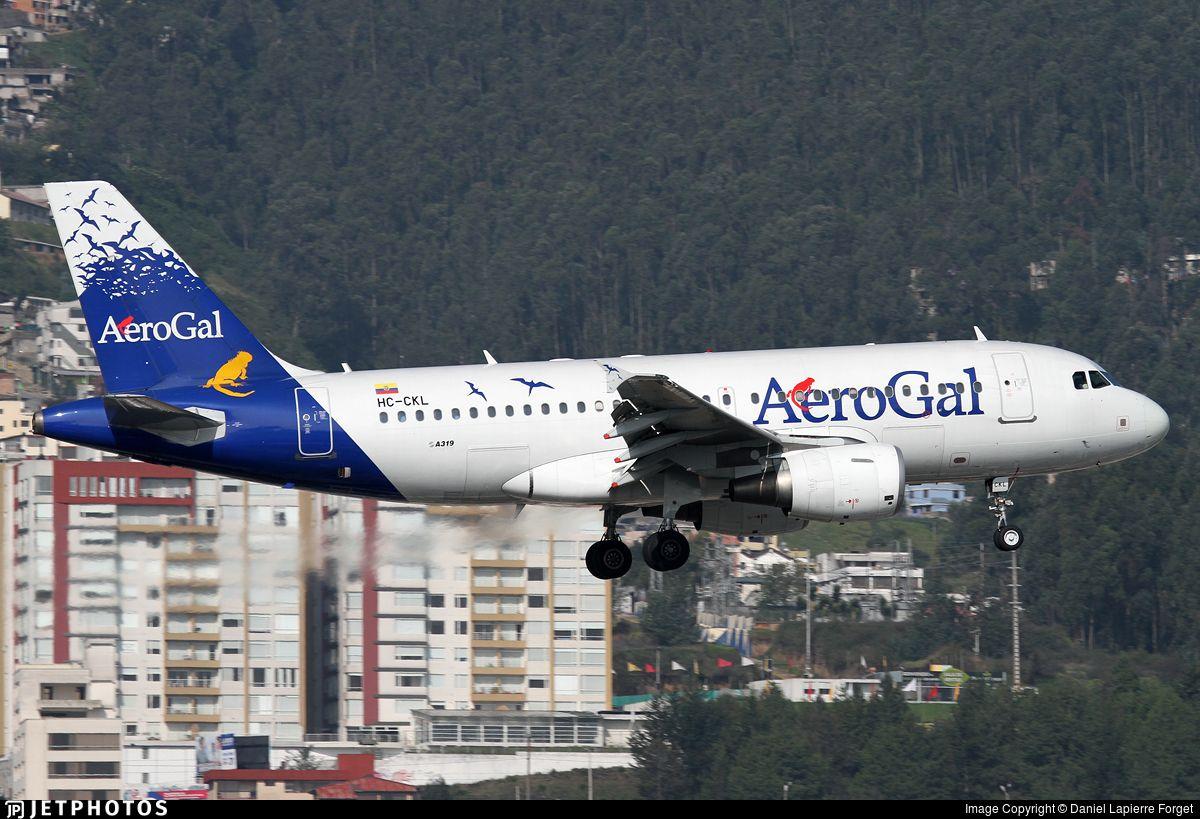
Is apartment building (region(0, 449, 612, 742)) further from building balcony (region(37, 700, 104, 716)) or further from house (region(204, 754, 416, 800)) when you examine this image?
house (region(204, 754, 416, 800))

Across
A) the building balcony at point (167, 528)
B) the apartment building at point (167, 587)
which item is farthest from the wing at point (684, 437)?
the building balcony at point (167, 528)

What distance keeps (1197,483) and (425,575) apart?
335 feet

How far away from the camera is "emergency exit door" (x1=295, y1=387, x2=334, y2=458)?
144 ft

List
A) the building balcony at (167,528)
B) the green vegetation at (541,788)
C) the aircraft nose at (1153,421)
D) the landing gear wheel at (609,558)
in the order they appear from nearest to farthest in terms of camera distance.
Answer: the landing gear wheel at (609,558)
the aircraft nose at (1153,421)
the building balcony at (167,528)
the green vegetation at (541,788)

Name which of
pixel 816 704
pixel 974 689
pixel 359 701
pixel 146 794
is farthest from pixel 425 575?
pixel 974 689

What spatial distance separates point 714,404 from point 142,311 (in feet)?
41.1

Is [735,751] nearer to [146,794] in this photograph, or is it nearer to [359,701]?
[359,701]

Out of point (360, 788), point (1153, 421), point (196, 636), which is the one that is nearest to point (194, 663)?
point (196, 636)

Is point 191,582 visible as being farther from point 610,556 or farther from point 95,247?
point 610,556

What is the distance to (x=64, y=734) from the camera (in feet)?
315

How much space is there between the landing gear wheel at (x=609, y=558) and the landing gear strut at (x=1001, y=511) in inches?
328

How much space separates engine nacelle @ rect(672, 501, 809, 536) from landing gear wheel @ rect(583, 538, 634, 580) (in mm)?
1236

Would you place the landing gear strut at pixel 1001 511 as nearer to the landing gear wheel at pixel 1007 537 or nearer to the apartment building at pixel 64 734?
the landing gear wheel at pixel 1007 537

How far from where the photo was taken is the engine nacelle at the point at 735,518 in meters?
45.8
